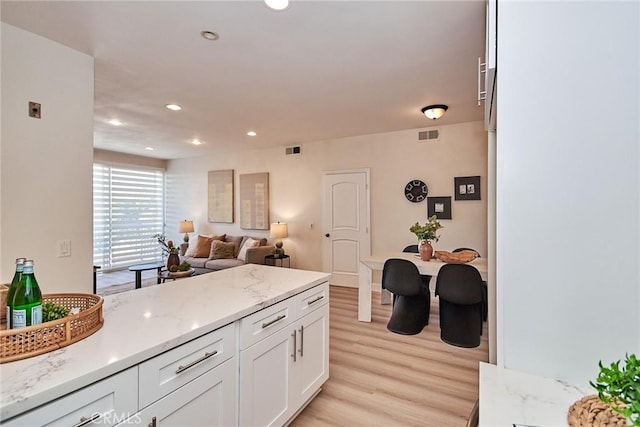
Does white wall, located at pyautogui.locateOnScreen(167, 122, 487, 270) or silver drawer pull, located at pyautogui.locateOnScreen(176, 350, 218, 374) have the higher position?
white wall, located at pyautogui.locateOnScreen(167, 122, 487, 270)

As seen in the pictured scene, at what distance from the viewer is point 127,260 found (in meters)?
7.03

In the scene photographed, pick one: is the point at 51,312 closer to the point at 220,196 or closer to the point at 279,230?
the point at 279,230

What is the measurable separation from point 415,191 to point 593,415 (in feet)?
14.2

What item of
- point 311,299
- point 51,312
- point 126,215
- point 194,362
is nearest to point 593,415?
point 194,362

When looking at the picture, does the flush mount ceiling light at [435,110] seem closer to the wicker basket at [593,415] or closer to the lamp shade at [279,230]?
the lamp shade at [279,230]

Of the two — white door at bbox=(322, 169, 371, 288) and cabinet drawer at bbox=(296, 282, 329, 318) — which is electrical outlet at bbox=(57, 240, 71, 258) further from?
white door at bbox=(322, 169, 371, 288)

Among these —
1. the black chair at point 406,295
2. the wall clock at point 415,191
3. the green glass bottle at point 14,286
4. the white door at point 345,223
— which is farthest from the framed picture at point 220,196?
the green glass bottle at point 14,286

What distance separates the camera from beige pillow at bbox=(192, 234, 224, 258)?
240 inches

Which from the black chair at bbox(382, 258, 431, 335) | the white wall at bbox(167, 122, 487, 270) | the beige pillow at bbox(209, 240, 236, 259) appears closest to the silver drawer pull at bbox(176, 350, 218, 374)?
the black chair at bbox(382, 258, 431, 335)

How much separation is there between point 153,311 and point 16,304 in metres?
0.49

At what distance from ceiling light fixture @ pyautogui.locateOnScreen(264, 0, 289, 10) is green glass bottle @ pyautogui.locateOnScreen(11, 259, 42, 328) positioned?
1.73 meters

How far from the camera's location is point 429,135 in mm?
4738

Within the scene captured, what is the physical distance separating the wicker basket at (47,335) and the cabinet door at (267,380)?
63 centimetres

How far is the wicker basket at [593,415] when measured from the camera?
2.18 ft
